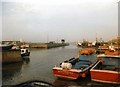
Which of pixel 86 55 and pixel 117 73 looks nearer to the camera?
pixel 117 73

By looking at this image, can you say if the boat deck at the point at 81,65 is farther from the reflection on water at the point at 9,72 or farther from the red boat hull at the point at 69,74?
the reflection on water at the point at 9,72

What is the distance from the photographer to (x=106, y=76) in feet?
37.0

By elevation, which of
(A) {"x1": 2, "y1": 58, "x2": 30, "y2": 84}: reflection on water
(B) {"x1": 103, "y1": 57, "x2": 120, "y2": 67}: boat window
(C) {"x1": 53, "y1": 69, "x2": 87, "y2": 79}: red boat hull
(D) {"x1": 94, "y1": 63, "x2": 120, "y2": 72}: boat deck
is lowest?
(A) {"x1": 2, "y1": 58, "x2": 30, "y2": 84}: reflection on water

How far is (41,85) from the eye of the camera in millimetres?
10906

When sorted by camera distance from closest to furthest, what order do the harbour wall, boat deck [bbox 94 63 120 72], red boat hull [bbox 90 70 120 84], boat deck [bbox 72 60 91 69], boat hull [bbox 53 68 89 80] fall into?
red boat hull [bbox 90 70 120 84] < boat hull [bbox 53 68 89 80] < boat deck [bbox 94 63 120 72] < boat deck [bbox 72 60 91 69] < the harbour wall

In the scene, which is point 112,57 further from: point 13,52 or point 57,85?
point 13,52

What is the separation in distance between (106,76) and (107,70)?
0.72 metres

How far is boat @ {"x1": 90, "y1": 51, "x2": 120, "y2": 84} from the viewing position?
11.1m

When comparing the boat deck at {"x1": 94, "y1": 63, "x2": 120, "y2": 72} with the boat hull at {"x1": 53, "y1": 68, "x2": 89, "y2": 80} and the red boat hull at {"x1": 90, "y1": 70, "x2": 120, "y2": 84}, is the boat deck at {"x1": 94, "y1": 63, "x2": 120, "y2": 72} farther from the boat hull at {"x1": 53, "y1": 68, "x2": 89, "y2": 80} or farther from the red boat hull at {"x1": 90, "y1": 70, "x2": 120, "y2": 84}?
the red boat hull at {"x1": 90, "y1": 70, "x2": 120, "y2": 84}

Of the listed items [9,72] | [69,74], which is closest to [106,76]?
[69,74]

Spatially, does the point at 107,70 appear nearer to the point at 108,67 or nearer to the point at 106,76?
the point at 106,76

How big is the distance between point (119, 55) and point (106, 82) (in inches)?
158

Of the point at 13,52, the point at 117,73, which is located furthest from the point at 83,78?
the point at 13,52

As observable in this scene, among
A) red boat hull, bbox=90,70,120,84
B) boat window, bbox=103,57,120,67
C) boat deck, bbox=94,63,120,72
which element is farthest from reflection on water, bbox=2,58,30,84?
boat window, bbox=103,57,120,67
